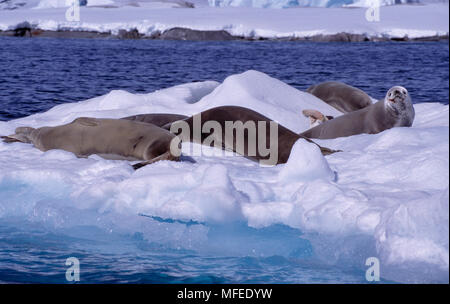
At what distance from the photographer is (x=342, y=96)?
956cm

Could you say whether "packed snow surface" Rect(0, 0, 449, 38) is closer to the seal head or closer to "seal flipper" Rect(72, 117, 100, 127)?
the seal head

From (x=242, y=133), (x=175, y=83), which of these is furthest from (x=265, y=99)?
(x=175, y=83)

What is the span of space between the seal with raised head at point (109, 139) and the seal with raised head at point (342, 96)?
13.7 ft

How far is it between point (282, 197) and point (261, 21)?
119 ft

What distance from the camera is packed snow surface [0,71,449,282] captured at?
3.28 metres

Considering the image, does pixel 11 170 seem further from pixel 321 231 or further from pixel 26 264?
pixel 321 231

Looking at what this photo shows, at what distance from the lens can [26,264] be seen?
3668mm

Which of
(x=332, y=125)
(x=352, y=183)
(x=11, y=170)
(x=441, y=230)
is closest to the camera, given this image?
(x=441, y=230)

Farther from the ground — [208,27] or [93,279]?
[208,27]

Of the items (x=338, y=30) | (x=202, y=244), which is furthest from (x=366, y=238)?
(x=338, y=30)

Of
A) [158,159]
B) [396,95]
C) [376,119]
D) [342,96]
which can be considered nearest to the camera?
[158,159]

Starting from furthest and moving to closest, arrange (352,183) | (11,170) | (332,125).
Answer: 1. (332,125)
2. (11,170)
3. (352,183)

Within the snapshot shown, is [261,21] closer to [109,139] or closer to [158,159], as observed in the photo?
[109,139]
